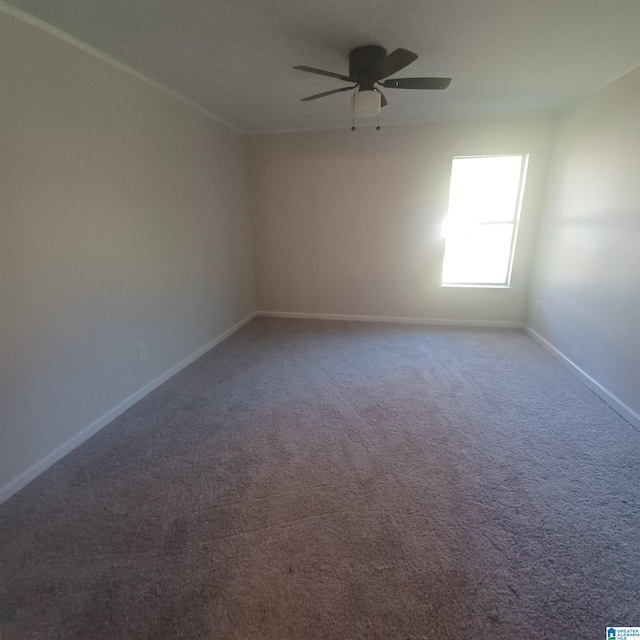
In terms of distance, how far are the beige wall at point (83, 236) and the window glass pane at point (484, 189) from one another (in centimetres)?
288

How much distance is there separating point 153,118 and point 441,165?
9.76 ft

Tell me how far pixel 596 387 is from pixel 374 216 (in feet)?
9.17

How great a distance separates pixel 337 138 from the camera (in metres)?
3.92

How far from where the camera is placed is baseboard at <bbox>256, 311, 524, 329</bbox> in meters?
4.16

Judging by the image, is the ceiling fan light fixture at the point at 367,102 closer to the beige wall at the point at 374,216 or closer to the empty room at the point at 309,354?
the empty room at the point at 309,354

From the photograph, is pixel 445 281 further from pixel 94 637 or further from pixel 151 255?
pixel 94 637

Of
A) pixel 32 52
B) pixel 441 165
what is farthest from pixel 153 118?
pixel 441 165

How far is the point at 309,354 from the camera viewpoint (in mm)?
3467

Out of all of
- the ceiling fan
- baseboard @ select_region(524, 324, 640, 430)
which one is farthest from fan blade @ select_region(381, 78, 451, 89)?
baseboard @ select_region(524, 324, 640, 430)

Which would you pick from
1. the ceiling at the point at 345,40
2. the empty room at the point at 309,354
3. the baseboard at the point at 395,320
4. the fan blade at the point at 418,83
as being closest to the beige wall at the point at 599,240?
the empty room at the point at 309,354

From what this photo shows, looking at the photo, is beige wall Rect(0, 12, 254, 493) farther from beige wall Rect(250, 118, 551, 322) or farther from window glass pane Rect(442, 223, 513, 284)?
window glass pane Rect(442, 223, 513, 284)

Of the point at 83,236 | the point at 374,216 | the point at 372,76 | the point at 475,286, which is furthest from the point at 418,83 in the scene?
the point at 475,286

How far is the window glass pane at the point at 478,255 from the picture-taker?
3.99 metres

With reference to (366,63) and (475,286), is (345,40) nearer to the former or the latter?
(366,63)
